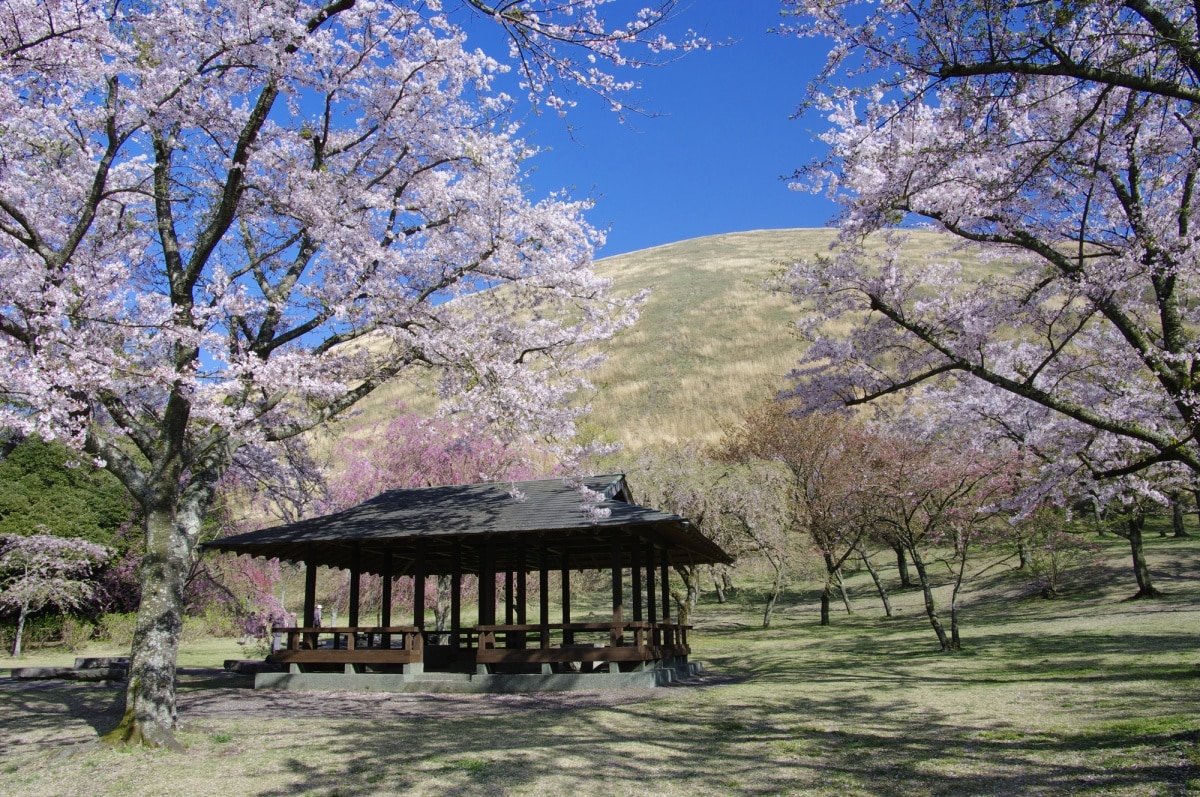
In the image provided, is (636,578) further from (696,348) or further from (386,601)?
(696,348)

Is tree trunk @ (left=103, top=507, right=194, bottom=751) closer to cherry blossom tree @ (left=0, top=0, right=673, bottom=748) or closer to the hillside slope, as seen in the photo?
cherry blossom tree @ (left=0, top=0, right=673, bottom=748)

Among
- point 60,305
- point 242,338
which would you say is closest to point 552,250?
point 242,338

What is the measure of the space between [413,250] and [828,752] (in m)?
7.72

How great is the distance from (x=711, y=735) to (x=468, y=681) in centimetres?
641

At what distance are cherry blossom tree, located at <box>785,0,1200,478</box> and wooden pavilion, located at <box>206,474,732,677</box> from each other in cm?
434

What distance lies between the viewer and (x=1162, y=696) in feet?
27.8

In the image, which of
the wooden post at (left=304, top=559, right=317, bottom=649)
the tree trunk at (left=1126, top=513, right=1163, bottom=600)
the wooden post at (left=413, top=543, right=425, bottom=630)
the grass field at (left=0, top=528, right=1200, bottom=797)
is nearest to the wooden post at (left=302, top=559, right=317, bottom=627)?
the wooden post at (left=304, top=559, right=317, bottom=649)

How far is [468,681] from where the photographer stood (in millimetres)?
13094

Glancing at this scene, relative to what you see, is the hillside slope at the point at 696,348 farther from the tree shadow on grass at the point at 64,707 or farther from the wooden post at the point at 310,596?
the tree shadow on grass at the point at 64,707

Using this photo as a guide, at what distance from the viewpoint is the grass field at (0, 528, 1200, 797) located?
19.2 ft

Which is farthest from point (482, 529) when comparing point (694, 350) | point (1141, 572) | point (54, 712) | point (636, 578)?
point (694, 350)

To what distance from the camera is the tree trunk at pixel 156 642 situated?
7.44m

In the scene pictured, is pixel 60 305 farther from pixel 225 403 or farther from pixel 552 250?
pixel 552 250

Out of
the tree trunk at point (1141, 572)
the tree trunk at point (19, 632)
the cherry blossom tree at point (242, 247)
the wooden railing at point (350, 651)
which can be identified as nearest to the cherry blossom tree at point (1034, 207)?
the cherry blossom tree at point (242, 247)
